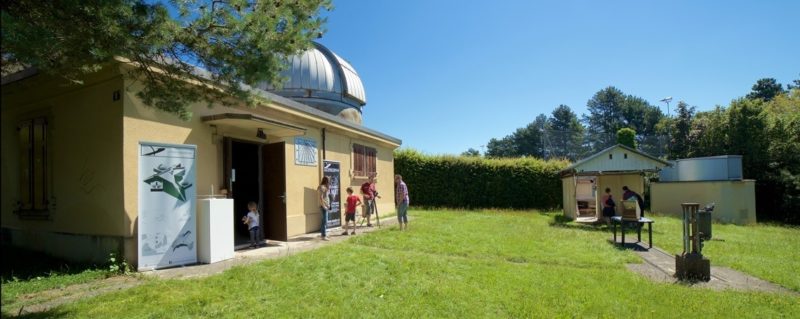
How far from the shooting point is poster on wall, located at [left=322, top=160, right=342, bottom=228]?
1259cm

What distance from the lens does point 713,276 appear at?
798 centimetres

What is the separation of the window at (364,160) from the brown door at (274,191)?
463 centimetres

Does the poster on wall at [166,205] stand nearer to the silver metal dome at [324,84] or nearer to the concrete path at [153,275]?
the concrete path at [153,275]

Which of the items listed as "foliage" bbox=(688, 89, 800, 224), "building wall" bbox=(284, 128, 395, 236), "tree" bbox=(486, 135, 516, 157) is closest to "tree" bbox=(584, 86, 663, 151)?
"tree" bbox=(486, 135, 516, 157)

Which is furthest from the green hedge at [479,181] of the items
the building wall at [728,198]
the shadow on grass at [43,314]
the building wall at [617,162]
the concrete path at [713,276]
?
the shadow on grass at [43,314]

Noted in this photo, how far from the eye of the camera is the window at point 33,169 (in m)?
8.44

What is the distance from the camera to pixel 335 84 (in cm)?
1689

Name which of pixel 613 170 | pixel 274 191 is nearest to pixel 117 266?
pixel 274 191

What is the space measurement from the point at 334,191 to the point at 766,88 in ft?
198

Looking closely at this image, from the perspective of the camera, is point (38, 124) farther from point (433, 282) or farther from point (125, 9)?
point (433, 282)

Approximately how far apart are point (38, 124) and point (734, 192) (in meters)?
23.6

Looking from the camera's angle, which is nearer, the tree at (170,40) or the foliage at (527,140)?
the tree at (170,40)

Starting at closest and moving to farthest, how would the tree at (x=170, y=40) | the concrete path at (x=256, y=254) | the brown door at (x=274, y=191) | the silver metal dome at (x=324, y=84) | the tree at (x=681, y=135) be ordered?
1. the tree at (x=170, y=40)
2. the concrete path at (x=256, y=254)
3. the brown door at (x=274, y=191)
4. the silver metal dome at (x=324, y=84)
5. the tree at (x=681, y=135)

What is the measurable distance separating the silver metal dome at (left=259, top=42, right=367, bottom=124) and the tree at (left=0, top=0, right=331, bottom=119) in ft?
31.7
